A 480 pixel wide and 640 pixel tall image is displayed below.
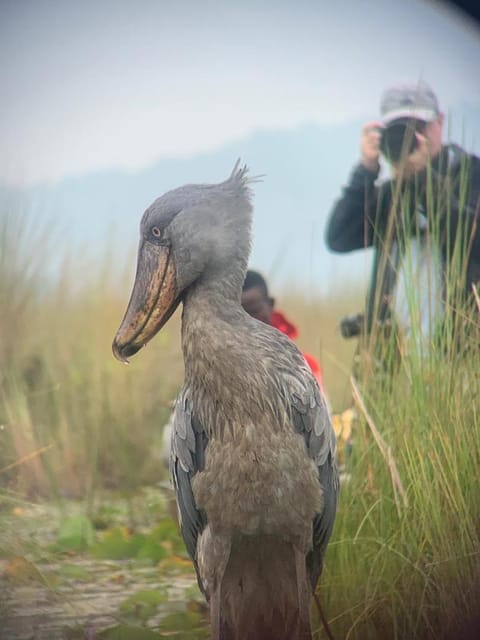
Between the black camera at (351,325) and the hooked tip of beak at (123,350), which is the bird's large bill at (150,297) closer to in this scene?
the hooked tip of beak at (123,350)

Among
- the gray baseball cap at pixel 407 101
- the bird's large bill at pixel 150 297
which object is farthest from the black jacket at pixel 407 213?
the bird's large bill at pixel 150 297

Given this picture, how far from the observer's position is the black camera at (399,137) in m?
2.25

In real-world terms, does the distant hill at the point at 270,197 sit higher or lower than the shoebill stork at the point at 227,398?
higher

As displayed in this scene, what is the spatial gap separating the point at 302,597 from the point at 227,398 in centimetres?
44

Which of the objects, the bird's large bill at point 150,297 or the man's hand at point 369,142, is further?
the man's hand at point 369,142

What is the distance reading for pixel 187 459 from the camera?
2.05 m

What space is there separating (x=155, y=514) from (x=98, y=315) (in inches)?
18.1

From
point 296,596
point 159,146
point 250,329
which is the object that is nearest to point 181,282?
point 250,329

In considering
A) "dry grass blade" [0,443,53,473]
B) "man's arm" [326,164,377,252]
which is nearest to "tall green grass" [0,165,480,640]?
"dry grass blade" [0,443,53,473]

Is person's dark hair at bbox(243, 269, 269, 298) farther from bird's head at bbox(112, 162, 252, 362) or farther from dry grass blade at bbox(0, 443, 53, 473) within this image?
dry grass blade at bbox(0, 443, 53, 473)

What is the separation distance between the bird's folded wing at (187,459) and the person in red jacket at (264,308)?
271 millimetres

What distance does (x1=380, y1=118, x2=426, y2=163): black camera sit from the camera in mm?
2252

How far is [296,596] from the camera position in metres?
2.11

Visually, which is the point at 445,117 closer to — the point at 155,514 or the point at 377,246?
the point at 377,246
